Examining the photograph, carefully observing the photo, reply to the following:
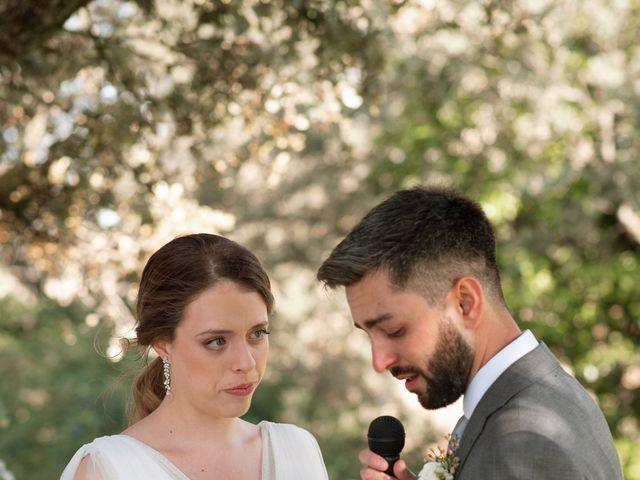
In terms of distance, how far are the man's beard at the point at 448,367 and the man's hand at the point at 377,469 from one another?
0.27 metres

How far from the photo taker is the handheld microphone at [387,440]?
3.22 m

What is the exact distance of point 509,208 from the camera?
12.2 meters

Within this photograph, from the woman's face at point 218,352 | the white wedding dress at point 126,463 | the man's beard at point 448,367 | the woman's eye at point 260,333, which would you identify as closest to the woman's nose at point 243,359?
the woman's face at point 218,352

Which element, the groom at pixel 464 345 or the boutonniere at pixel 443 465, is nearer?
the groom at pixel 464 345

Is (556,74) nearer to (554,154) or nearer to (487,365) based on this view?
(554,154)

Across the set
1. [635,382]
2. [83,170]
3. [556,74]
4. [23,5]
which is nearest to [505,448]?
[23,5]

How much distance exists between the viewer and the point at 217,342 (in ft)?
12.8

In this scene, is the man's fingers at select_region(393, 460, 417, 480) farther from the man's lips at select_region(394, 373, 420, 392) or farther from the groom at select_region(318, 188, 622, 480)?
the man's lips at select_region(394, 373, 420, 392)

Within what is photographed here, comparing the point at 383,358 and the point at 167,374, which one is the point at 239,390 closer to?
the point at 167,374

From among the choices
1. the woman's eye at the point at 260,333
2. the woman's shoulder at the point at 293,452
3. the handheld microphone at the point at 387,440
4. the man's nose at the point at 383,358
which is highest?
the man's nose at the point at 383,358

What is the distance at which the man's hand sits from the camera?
306cm

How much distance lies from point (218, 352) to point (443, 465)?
118 cm

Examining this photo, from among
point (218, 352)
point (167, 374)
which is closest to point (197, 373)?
point (218, 352)

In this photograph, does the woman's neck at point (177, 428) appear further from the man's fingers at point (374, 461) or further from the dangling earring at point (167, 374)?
the man's fingers at point (374, 461)
